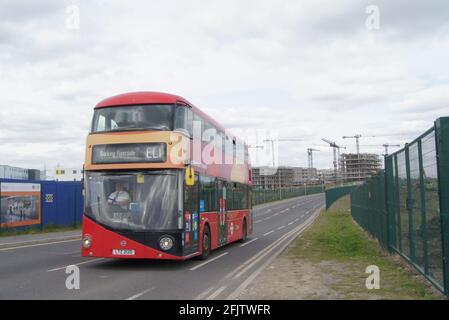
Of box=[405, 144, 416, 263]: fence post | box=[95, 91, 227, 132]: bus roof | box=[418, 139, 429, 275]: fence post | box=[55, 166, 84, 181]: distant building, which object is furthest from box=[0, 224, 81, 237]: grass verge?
box=[55, 166, 84, 181]: distant building

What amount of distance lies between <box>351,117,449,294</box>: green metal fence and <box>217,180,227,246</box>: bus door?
5.07 meters

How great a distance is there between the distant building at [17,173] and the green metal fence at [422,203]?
49199mm

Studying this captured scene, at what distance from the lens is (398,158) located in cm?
1143

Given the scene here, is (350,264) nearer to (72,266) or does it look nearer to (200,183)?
(200,183)

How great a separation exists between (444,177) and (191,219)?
6940 mm

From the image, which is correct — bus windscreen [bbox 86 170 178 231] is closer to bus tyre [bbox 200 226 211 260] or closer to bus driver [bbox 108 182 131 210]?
bus driver [bbox 108 182 131 210]

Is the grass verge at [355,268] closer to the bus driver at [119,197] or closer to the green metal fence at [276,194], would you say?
the bus driver at [119,197]

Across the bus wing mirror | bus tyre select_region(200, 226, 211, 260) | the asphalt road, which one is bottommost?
the asphalt road

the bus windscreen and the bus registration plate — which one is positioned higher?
the bus windscreen

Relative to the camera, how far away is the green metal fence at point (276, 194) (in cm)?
7828


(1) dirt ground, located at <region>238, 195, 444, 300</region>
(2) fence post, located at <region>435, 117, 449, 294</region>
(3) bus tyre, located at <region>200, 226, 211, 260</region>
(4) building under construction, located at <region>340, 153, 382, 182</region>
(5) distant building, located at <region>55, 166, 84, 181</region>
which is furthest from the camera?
(4) building under construction, located at <region>340, 153, 382, 182</region>

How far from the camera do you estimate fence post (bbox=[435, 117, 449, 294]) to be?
269 inches

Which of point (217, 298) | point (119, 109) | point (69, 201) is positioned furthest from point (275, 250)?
point (69, 201)

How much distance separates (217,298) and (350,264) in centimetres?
472
